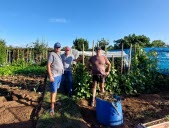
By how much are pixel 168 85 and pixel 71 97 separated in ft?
14.7

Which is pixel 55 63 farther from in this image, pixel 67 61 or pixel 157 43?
pixel 157 43

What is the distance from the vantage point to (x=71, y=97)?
25.5ft

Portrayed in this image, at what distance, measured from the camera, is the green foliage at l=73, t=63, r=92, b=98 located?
771 cm

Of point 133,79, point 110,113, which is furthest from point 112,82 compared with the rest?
point 110,113

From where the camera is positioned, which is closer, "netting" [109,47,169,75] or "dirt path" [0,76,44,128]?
"dirt path" [0,76,44,128]

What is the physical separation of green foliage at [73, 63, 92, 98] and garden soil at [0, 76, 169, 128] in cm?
29

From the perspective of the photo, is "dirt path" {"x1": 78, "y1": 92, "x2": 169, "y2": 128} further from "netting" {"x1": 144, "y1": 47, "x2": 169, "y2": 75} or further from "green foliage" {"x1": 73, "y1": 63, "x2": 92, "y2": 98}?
"netting" {"x1": 144, "y1": 47, "x2": 169, "y2": 75}

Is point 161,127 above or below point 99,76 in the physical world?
below

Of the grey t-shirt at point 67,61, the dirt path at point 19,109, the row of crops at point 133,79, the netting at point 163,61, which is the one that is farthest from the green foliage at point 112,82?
the netting at point 163,61

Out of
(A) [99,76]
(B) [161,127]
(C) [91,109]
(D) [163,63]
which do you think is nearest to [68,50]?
(A) [99,76]

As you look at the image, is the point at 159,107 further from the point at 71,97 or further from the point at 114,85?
the point at 71,97

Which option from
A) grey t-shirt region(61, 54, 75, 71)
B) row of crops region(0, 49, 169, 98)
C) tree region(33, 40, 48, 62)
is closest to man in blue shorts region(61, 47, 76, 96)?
grey t-shirt region(61, 54, 75, 71)

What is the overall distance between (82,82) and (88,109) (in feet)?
3.74

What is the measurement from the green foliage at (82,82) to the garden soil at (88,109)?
0.29 metres
